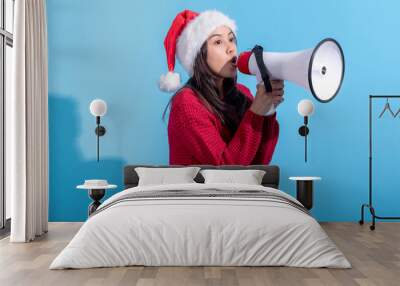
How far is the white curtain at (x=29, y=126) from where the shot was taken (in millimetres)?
5230

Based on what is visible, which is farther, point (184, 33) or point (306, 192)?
point (184, 33)

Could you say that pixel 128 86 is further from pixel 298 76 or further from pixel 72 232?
pixel 298 76

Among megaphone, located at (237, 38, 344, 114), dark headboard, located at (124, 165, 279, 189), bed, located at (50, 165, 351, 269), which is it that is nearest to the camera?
bed, located at (50, 165, 351, 269)

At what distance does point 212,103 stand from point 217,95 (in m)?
0.11

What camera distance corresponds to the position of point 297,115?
6379 mm

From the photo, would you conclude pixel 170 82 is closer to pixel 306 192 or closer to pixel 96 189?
pixel 96 189

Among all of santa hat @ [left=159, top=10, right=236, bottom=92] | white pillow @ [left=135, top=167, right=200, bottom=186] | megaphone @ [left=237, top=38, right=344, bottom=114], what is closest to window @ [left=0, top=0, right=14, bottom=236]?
white pillow @ [left=135, top=167, right=200, bottom=186]

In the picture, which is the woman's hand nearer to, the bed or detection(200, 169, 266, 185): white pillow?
detection(200, 169, 266, 185): white pillow

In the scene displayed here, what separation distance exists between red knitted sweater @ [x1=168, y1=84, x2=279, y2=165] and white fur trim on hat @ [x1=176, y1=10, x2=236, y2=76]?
360mm

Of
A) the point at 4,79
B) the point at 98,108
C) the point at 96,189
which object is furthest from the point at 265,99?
the point at 4,79

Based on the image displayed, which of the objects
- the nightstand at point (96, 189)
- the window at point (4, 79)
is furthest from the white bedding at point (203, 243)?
the window at point (4, 79)

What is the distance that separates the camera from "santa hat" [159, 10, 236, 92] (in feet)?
20.7

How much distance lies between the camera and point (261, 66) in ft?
19.2

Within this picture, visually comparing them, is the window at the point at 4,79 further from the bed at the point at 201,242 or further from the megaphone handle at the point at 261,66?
the megaphone handle at the point at 261,66
